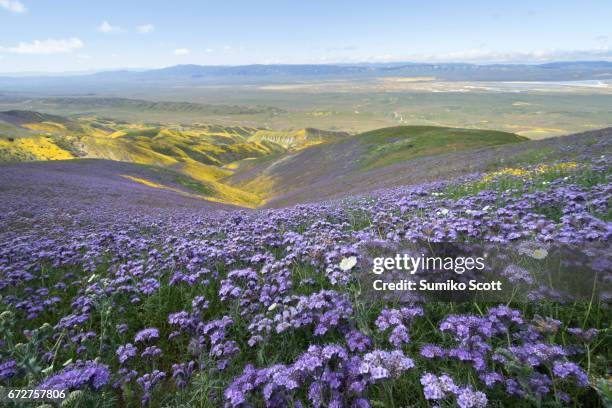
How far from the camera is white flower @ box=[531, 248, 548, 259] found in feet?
13.0

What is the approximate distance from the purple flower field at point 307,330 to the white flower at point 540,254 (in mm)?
240

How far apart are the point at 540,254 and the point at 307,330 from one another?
2.97 metres

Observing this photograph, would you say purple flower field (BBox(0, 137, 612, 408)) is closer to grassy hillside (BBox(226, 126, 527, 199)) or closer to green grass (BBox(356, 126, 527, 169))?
grassy hillside (BBox(226, 126, 527, 199))

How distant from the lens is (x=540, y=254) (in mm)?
4012

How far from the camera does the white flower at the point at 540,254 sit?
3.97 meters

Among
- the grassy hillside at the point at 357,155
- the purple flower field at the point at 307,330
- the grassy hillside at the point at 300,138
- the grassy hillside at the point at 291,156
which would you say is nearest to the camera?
the purple flower field at the point at 307,330

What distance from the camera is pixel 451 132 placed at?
57.0 metres

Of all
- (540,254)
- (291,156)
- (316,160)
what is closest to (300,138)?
(291,156)

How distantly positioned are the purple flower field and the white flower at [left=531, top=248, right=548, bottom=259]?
0.79 feet

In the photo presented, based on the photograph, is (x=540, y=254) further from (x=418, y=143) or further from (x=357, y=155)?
(x=357, y=155)

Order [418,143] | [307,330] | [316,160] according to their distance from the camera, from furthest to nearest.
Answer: [316,160] → [418,143] → [307,330]

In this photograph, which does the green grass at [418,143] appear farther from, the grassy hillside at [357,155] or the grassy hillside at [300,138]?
the grassy hillside at [300,138]

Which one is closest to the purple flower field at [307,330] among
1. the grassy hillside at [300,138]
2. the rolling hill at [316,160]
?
the rolling hill at [316,160]

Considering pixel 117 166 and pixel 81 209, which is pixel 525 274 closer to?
pixel 81 209
